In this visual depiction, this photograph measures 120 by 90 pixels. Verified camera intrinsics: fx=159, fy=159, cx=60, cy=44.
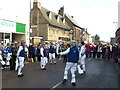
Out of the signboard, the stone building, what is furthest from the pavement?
the stone building

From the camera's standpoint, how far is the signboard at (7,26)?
1519 centimetres

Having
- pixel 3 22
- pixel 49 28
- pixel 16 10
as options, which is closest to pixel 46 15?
pixel 49 28

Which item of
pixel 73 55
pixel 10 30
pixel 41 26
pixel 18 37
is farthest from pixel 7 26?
pixel 41 26

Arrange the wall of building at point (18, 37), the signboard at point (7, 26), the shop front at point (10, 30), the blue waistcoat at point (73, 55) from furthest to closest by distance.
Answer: the wall of building at point (18, 37)
the shop front at point (10, 30)
the signboard at point (7, 26)
the blue waistcoat at point (73, 55)

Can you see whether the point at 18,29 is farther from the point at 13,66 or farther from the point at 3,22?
the point at 13,66

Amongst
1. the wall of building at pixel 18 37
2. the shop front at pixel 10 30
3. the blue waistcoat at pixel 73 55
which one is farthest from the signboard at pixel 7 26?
the blue waistcoat at pixel 73 55

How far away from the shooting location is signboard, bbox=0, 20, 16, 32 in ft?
49.8

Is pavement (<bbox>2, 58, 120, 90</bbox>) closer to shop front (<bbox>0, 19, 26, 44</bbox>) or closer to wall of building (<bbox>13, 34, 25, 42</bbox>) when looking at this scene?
shop front (<bbox>0, 19, 26, 44</bbox>)

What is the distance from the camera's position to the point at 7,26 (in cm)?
1593

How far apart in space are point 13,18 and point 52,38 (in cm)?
2237

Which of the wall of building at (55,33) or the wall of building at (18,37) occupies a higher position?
the wall of building at (55,33)

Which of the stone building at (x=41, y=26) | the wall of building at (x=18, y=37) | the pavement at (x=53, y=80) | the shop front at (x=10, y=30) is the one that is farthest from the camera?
the stone building at (x=41, y=26)

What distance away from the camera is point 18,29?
58.0 ft

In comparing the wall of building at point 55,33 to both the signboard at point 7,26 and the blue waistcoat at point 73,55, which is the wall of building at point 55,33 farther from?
the blue waistcoat at point 73,55
